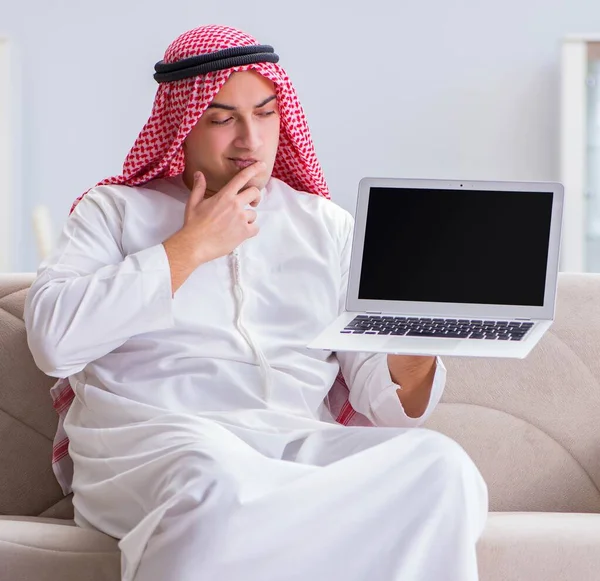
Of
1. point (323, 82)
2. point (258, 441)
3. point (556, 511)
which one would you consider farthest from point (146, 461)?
point (323, 82)

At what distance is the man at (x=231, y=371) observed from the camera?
4.78 feet

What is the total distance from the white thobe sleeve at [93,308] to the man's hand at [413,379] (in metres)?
0.44

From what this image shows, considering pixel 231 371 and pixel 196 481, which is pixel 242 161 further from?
pixel 196 481

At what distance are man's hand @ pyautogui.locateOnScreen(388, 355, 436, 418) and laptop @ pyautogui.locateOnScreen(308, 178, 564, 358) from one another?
0.12 m

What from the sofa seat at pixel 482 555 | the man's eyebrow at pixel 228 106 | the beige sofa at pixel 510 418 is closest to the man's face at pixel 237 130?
the man's eyebrow at pixel 228 106

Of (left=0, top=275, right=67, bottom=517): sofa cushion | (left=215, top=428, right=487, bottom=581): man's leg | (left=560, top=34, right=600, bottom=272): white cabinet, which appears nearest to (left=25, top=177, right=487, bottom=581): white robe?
(left=215, top=428, right=487, bottom=581): man's leg

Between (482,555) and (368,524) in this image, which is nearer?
(368,524)

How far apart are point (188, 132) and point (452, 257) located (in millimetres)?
547

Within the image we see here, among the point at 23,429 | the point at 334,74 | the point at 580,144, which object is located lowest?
the point at 580,144

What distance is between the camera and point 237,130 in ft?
6.31

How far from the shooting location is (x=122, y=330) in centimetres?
171

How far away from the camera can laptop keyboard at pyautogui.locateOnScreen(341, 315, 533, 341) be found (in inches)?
64.7

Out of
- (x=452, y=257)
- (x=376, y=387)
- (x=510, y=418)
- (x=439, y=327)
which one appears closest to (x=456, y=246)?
(x=452, y=257)

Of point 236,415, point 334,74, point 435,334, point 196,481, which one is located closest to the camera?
point 196,481
